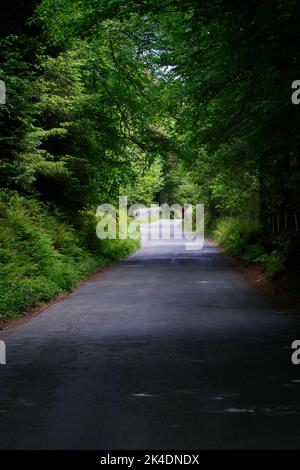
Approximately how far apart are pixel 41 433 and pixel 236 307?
914 cm

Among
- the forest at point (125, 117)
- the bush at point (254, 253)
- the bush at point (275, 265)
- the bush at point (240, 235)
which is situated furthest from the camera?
the bush at point (240, 235)

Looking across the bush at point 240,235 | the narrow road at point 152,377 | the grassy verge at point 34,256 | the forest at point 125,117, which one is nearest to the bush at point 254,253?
the forest at point 125,117

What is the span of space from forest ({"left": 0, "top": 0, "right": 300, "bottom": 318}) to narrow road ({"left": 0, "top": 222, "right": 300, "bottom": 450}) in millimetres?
2569

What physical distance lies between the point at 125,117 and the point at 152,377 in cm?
2253

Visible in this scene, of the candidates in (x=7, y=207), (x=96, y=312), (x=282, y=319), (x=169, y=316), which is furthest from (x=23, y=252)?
(x=282, y=319)

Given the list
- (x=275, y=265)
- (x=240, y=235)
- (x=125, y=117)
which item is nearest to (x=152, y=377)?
(x=275, y=265)

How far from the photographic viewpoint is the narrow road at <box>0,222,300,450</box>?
228 inches

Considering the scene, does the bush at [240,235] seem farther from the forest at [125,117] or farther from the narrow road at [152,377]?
the narrow road at [152,377]

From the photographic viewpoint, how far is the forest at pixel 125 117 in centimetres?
1009

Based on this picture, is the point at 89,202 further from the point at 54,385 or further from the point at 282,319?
the point at 54,385

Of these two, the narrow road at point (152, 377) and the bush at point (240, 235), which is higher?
the bush at point (240, 235)

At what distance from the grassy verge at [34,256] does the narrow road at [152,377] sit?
86 cm

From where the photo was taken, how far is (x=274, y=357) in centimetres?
909

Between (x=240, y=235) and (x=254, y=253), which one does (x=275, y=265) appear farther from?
(x=240, y=235)
